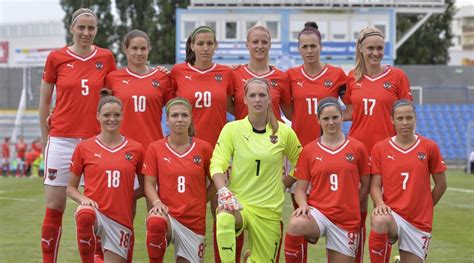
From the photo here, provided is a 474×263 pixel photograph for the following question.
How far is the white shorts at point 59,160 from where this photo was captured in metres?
7.12

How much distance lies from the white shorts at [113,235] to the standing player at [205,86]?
0.98 m

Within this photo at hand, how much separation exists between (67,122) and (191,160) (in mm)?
1126

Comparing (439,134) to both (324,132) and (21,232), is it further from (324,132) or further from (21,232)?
(324,132)

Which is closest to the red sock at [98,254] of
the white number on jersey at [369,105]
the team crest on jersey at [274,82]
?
the team crest on jersey at [274,82]

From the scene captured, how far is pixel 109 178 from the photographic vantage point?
6.65m

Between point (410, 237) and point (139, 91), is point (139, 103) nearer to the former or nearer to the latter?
point (139, 91)

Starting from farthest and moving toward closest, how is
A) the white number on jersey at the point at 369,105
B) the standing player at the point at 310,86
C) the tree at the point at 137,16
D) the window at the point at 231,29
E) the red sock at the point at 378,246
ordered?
1. the tree at the point at 137,16
2. the window at the point at 231,29
3. the standing player at the point at 310,86
4. the white number on jersey at the point at 369,105
5. the red sock at the point at 378,246

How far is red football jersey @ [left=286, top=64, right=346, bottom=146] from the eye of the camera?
727 centimetres

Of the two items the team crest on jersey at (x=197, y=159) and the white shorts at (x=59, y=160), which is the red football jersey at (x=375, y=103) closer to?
the team crest on jersey at (x=197, y=159)

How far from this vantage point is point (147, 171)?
6.67m

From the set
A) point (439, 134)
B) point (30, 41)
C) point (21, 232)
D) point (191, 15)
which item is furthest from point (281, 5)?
point (30, 41)

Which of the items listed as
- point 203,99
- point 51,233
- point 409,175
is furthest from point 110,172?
point 409,175

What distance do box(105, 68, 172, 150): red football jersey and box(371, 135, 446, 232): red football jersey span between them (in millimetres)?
1719

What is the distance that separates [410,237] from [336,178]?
0.69 metres
